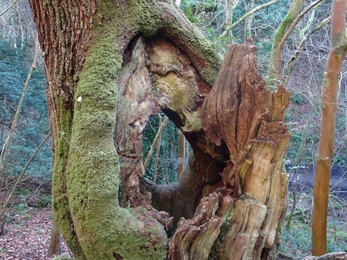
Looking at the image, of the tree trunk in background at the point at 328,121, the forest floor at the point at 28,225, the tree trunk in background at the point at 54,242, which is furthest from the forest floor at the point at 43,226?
the tree trunk in background at the point at 328,121

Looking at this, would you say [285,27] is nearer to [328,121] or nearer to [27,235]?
[328,121]

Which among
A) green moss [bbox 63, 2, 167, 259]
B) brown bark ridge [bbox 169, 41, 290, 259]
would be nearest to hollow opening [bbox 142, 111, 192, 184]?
brown bark ridge [bbox 169, 41, 290, 259]

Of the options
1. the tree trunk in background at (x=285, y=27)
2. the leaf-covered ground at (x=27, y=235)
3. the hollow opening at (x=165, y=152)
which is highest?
the tree trunk in background at (x=285, y=27)

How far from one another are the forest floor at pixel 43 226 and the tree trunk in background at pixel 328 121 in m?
0.90

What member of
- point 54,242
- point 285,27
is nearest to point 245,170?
point 54,242

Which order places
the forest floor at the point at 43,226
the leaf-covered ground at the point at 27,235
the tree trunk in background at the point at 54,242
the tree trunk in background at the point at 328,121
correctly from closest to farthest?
the tree trunk in background at the point at 328,121 → the tree trunk in background at the point at 54,242 → the leaf-covered ground at the point at 27,235 → the forest floor at the point at 43,226

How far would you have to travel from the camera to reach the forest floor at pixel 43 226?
23.4ft

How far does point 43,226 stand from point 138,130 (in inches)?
280

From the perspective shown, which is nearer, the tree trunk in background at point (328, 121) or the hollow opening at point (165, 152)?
the tree trunk in background at point (328, 121)

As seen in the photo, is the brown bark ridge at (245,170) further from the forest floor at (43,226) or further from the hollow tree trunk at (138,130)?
the forest floor at (43,226)

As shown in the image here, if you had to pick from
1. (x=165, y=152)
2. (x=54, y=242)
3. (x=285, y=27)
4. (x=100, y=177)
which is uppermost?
(x=285, y=27)

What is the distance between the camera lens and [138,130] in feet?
8.34

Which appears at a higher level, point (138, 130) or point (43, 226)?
point (138, 130)

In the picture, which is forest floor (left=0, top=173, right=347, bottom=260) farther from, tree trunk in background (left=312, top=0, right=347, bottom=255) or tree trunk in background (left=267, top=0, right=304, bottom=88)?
tree trunk in background (left=267, top=0, right=304, bottom=88)
